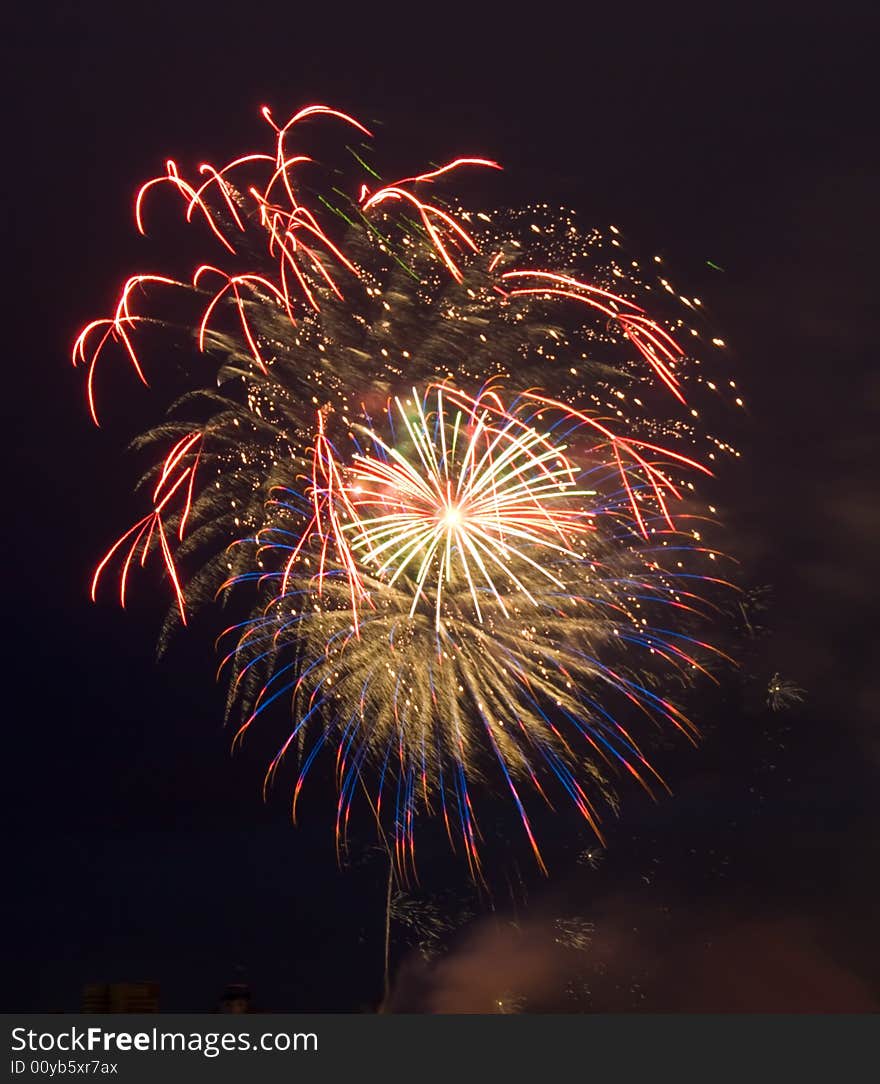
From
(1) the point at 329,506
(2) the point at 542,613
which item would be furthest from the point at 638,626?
(1) the point at 329,506

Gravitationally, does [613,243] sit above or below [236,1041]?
above

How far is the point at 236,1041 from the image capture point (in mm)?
30656

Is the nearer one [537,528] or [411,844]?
[537,528]

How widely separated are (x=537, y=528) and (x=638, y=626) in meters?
2.71

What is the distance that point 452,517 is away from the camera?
94.8 ft

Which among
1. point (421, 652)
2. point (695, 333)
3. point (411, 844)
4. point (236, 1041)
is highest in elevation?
point (695, 333)

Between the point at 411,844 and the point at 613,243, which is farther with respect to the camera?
the point at 411,844

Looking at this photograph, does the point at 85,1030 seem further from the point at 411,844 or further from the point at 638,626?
the point at 638,626

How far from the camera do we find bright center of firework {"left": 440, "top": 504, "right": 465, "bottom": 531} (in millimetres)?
28844

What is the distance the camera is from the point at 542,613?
98.9 feet

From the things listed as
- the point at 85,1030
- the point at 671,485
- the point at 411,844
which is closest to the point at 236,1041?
the point at 85,1030

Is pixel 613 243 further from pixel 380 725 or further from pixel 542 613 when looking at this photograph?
pixel 380 725

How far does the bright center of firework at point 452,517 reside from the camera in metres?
28.8

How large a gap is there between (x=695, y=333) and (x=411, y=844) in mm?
11389
